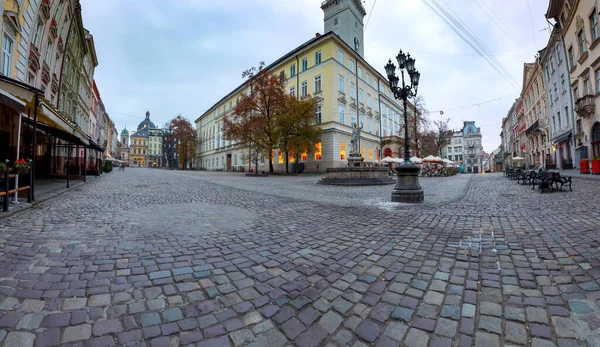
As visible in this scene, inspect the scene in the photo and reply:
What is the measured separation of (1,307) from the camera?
1.94 m

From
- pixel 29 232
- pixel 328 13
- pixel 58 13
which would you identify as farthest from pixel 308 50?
pixel 29 232

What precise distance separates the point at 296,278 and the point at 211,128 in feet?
222

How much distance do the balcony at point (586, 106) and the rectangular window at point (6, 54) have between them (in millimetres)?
33417

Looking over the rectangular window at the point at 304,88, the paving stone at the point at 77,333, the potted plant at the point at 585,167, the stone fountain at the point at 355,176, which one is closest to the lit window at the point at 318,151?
the rectangular window at the point at 304,88

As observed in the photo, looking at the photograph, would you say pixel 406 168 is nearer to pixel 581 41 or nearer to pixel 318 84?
pixel 581 41

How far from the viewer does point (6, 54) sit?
11234 millimetres

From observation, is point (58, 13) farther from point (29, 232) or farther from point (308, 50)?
point (308, 50)

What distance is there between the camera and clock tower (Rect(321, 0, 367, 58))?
129ft

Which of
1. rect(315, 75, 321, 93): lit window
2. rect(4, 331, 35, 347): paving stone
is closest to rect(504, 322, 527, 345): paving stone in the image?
rect(4, 331, 35, 347): paving stone

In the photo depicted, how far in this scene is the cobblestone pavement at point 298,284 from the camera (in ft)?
5.74

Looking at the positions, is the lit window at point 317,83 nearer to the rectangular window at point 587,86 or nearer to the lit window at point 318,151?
the lit window at point 318,151

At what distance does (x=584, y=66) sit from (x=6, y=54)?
114 feet

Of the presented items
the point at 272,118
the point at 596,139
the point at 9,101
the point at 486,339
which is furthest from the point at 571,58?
the point at 9,101

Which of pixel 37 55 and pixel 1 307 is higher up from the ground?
pixel 37 55
